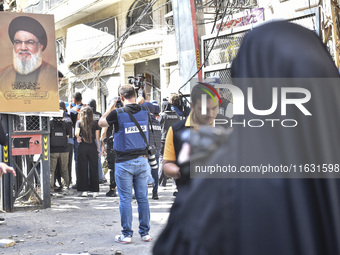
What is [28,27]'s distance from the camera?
8.98 meters

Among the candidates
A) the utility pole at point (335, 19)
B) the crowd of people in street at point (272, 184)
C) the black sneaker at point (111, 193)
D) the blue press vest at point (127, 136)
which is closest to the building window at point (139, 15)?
the black sneaker at point (111, 193)

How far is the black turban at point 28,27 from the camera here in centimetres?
882

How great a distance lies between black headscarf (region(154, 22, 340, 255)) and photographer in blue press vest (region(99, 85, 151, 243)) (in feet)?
16.8

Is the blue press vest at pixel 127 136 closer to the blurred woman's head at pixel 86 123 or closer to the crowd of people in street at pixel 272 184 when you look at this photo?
the blurred woman's head at pixel 86 123

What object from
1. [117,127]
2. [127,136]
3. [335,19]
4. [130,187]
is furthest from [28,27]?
[335,19]

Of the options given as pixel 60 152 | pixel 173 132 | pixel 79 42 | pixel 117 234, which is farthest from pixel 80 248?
pixel 79 42

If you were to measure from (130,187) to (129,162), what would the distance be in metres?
0.29

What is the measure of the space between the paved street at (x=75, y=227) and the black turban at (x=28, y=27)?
2.64 meters

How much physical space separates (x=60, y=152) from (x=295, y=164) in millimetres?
10109

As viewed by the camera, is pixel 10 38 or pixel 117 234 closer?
pixel 117 234

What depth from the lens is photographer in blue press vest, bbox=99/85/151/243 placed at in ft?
21.4

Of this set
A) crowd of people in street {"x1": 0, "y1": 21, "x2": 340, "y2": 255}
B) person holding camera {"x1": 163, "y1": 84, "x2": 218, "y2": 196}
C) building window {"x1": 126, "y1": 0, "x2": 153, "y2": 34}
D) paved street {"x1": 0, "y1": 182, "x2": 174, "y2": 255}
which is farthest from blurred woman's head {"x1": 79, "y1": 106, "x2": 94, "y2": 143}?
building window {"x1": 126, "y1": 0, "x2": 153, "y2": 34}

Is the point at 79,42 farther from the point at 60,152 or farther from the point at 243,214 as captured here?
the point at 243,214

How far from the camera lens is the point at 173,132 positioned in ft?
15.3
